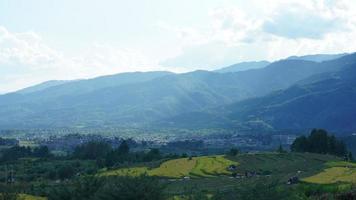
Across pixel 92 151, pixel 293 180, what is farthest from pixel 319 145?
pixel 92 151

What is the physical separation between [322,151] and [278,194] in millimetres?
61325

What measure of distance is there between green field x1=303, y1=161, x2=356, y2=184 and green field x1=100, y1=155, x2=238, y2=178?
39.4 ft

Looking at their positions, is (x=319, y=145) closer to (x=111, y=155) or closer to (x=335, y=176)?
(x=111, y=155)

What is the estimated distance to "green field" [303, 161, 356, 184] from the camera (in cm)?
5003

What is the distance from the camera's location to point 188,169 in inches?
2579

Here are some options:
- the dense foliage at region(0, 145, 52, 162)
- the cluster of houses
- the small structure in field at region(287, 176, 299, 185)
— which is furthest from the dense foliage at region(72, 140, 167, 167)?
the small structure in field at region(287, 176, 299, 185)

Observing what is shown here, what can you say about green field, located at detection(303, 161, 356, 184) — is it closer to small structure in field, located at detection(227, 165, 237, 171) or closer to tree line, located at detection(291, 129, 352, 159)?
small structure in field, located at detection(227, 165, 237, 171)

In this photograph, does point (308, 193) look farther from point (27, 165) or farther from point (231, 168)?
point (27, 165)

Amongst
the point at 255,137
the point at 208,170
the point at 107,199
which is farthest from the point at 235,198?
the point at 255,137

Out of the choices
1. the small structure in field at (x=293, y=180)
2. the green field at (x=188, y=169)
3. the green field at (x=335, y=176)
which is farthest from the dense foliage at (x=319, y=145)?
the small structure in field at (x=293, y=180)

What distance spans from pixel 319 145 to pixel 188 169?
29561 millimetres

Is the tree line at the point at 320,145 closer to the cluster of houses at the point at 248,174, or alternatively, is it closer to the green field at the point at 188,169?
the green field at the point at 188,169

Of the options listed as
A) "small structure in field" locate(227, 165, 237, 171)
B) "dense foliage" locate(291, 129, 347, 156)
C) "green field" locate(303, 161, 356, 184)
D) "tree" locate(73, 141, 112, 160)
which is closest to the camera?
"green field" locate(303, 161, 356, 184)

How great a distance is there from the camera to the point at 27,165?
8556 centimetres
